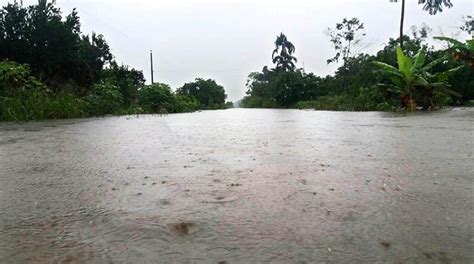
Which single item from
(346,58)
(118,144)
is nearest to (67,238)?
(118,144)

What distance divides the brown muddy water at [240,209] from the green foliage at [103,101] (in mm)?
7978

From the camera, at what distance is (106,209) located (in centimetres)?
129

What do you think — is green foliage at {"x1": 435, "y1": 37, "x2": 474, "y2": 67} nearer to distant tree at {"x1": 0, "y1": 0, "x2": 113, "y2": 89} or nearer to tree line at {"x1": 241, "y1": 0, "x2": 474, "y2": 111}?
tree line at {"x1": 241, "y1": 0, "x2": 474, "y2": 111}

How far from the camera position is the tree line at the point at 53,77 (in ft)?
26.1

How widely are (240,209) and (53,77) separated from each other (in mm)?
12399

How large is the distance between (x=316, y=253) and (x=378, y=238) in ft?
0.64

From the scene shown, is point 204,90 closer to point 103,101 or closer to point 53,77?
point 53,77

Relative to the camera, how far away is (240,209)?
4.17 ft

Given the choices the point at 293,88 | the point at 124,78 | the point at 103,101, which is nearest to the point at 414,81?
the point at 103,101

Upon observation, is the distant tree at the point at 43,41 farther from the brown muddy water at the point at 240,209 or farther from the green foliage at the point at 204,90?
the green foliage at the point at 204,90

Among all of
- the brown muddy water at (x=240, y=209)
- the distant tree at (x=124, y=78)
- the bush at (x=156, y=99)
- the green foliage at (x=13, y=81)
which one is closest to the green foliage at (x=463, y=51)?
the brown muddy water at (x=240, y=209)

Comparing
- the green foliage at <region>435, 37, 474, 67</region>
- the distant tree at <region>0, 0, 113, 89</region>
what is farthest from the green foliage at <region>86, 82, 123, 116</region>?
the green foliage at <region>435, 37, 474, 67</region>

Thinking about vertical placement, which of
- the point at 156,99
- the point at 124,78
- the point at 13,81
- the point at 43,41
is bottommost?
the point at 156,99

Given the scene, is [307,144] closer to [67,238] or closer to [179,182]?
[179,182]
